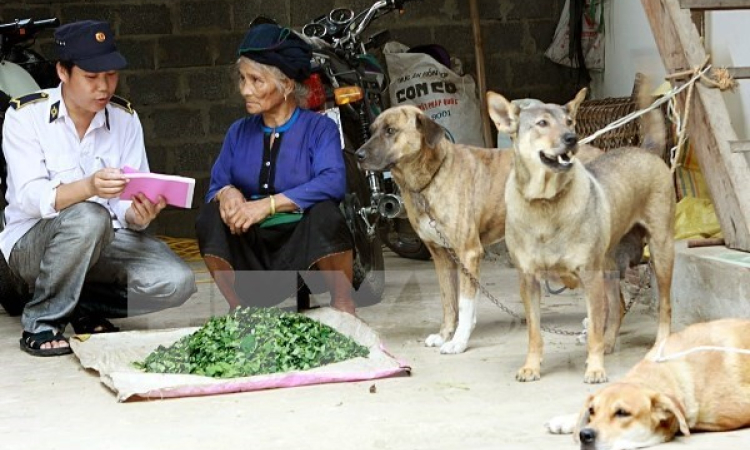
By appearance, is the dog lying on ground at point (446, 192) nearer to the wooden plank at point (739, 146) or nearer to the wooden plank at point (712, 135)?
the wooden plank at point (712, 135)

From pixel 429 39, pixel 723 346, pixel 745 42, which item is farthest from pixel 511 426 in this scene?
pixel 429 39

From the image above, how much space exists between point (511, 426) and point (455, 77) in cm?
477

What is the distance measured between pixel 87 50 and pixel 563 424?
2782 millimetres

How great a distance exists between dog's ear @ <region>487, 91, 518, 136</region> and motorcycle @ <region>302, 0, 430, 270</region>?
1.48 meters

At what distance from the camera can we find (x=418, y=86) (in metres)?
8.50

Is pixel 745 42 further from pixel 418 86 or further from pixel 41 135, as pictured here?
pixel 41 135

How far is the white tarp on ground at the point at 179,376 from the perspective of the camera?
15.4ft

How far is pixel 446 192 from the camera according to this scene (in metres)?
5.52

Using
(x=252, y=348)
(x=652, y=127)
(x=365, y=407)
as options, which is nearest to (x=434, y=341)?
(x=252, y=348)

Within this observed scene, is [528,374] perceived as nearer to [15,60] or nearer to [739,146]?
[739,146]

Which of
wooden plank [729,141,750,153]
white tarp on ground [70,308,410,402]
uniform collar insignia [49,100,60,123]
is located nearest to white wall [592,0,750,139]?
wooden plank [729,141,750,153]

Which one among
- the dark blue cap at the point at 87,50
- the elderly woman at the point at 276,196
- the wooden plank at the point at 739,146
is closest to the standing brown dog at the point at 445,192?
the elderly woman at the point at 276,196

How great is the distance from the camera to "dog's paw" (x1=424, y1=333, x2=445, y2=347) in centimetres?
554

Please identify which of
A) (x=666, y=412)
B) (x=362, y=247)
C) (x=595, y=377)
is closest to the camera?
(x=666, y=412)
